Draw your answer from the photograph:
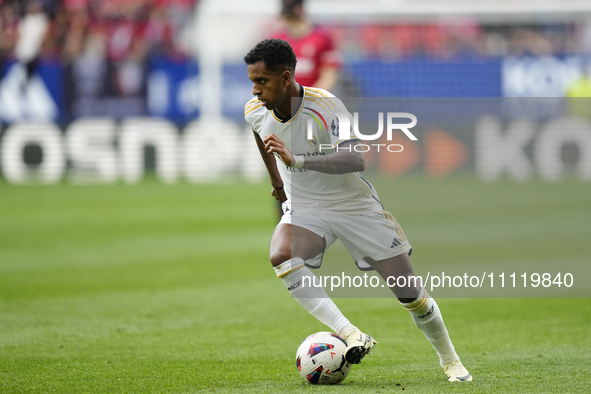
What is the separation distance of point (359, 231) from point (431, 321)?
Answer: 658mm

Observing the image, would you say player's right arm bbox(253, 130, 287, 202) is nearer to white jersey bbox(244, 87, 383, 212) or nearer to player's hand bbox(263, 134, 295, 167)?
white jersey bbox(244, 87, 383, 212)

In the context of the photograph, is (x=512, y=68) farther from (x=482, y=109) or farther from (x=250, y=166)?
(x=250, y=166)

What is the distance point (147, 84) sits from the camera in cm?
1906

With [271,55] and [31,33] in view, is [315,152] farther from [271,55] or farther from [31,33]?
[31,33]

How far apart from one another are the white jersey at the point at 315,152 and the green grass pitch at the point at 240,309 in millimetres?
1024

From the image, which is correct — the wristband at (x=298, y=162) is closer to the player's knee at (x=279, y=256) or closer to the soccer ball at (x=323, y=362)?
the player's knee at (x=279, y=256)

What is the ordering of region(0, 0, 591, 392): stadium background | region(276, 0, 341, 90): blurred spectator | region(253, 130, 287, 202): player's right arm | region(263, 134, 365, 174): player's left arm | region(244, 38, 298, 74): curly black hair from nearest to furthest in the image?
region(263, 134, 365, 174): player's left arm → region(244, 38, 298, 74): curly black hair → region(253, 130, 287, 202): player's right arm → region(0, 0, 591, 392): stadium background → region(276, 0, 341, 90): blurred spectator

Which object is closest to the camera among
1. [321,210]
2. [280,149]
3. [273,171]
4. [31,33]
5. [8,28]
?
[280,149]

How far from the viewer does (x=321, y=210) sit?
4793mm

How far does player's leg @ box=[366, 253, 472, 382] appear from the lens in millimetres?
4570

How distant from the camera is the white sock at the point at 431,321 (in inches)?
181

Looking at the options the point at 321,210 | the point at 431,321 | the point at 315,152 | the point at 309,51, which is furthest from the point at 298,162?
the point at 309,51

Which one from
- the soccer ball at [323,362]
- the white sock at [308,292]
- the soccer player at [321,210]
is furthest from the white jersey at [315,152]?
the soccer ball at [323,362]

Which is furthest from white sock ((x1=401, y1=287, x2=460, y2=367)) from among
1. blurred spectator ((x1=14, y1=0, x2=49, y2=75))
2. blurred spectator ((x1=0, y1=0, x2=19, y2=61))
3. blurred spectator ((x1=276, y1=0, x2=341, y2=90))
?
blurred spectator ((x1=0, y1=0, x2=19, y2=61))
